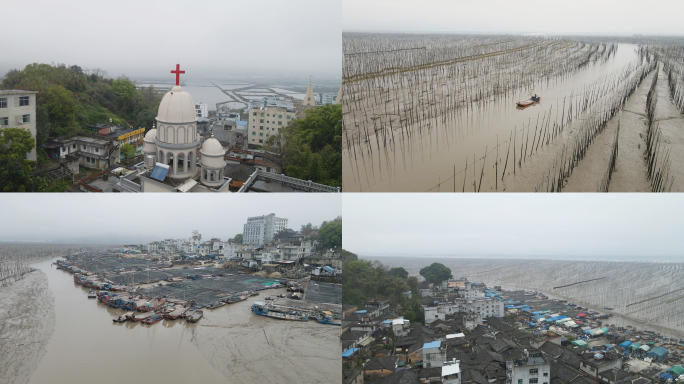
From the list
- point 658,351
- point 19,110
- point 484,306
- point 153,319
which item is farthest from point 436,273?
point 19,110

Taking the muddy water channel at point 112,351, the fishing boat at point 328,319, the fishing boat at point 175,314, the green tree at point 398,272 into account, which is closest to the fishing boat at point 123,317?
the muddy water channel at point 112,351

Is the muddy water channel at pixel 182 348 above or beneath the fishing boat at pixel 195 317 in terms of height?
beneath

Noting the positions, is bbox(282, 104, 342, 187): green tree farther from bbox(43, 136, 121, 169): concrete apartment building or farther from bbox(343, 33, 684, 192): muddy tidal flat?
bbox(43, 136, 121, 169): concrete apartment building

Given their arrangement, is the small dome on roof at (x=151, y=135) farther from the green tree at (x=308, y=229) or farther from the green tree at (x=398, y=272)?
the green tree at (x=398, y=272)

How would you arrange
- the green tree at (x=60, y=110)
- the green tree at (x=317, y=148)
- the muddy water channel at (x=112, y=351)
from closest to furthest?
the muddy water channel at (x=112, y=351)
the green tree at (x=60, y=110)
the green tree at (x=317, y=148)

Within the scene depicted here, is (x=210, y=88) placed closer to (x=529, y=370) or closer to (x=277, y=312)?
(x=277, y=312)

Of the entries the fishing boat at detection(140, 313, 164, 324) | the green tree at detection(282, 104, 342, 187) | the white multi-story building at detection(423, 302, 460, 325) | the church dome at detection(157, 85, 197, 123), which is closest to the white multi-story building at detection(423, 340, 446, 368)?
the white multi-story building at detection(423, 302, 460, 325)
